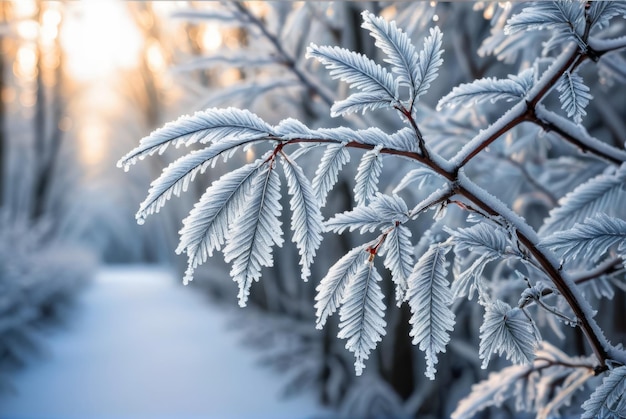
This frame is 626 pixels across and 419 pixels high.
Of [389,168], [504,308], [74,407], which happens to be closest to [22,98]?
[74,407]

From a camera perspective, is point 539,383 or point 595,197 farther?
point 539,383

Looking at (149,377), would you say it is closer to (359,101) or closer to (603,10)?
(359,101)

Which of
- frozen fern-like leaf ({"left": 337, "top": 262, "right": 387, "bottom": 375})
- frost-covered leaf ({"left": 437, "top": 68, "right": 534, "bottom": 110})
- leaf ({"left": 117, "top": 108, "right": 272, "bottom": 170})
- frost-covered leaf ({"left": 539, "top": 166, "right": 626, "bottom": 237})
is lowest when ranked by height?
frozen fern-like leaf ({"left": 337, "top": 262, "right": 387, "bottom": 375})

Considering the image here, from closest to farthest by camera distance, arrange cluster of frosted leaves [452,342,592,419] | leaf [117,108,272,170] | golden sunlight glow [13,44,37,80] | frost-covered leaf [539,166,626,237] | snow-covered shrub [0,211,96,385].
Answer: leaf [117,108,272,170], frost-covered leaf [539,166,626,237], cluster of frosted leaves [452,342,592,419], snow-covered shrub [0,211,96,385], golden sunlight glow [13,44,37,80]

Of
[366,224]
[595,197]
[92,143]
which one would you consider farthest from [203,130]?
[92,143]

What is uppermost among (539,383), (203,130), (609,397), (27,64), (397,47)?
(27,64)

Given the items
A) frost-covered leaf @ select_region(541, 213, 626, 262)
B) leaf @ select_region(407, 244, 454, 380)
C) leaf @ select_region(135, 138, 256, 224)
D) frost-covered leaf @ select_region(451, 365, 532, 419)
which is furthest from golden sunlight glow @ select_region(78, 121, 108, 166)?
frost-covered leaf @ select_region(541, 213, 626, 262)

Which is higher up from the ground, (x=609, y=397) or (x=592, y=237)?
(x=592, y=237)

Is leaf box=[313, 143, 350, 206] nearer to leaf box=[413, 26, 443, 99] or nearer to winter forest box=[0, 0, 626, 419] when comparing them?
winter forest box=[0, 0, 626, 419]
